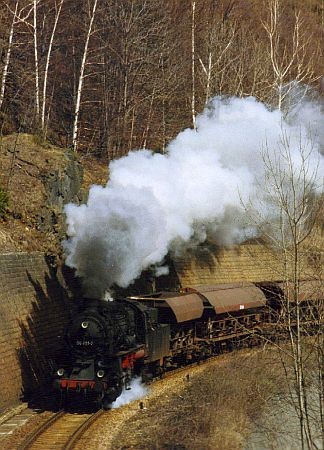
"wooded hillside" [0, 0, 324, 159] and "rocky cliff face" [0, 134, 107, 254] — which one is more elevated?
"wooded hillside" [0, 0, 324, 159]

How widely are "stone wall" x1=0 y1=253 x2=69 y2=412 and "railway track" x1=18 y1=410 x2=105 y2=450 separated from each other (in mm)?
1704

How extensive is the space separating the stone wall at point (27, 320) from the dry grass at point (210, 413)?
3.54 m

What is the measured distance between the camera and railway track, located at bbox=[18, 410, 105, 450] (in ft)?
47.4

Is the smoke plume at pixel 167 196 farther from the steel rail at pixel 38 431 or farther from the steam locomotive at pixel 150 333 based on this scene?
the steel rail at pixel 38 431

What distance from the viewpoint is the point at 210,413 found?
605 inches

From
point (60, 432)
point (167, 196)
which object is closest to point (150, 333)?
point (60, 432)

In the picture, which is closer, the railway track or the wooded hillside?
the railway track

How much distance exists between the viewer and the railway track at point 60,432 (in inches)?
569

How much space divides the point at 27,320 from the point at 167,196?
21.9 feet

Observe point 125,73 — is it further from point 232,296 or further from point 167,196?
point 232,296

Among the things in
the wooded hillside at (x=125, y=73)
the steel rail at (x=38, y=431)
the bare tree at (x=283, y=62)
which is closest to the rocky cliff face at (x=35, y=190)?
the wooded hillside at (x=125, y=73)

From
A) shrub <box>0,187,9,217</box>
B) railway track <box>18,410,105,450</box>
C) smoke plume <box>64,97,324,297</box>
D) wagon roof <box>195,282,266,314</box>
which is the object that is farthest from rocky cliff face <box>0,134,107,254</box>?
railway track <box>18,410,105,450</box>

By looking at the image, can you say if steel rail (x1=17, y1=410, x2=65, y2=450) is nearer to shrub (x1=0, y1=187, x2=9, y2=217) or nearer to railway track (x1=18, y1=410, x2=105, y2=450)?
railway track (x1=18, y1=410, x2=105, y2=450)

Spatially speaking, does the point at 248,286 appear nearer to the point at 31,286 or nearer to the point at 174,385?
the point at 174,385
